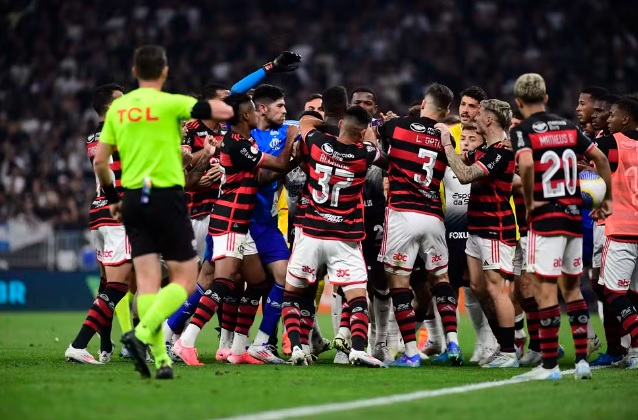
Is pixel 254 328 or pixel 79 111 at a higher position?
pixel 79 111

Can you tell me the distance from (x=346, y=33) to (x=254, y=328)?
13767 mm

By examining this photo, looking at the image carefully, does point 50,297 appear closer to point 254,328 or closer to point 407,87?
point 254,328

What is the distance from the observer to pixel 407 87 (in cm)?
2725

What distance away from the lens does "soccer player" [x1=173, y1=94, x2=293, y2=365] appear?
412 inches

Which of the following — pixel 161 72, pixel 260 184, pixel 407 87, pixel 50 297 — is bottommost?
pixel 50 297

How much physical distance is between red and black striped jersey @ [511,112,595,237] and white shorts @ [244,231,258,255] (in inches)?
124

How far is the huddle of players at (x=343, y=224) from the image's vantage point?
1028cm

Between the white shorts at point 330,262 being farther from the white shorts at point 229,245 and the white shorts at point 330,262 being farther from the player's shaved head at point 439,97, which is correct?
the player's shaved head at point 439,97

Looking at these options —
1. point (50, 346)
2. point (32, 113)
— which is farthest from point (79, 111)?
point (50, 346)

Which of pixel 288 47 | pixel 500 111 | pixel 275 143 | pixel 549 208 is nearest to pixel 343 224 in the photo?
pixel 275 143

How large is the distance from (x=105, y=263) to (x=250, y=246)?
4.86ft

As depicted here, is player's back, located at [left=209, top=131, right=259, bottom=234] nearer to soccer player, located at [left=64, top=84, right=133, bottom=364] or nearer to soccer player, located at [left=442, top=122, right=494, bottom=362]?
soccer player, located at [left=64, top=84, right=133, bottom=364]

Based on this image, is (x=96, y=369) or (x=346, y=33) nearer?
(x=96, y=369)

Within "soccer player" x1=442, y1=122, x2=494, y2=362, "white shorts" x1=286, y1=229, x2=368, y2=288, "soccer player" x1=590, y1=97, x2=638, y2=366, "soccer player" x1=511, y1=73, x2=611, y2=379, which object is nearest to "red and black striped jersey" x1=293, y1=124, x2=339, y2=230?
"white shorts" x1=286, y1=229, x2=368, y2=288
